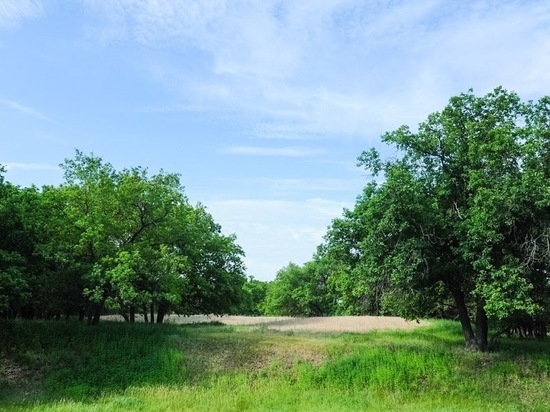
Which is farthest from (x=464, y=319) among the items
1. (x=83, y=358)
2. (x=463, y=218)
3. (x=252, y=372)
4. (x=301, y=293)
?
(x=301, y=293)

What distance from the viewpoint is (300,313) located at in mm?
85625

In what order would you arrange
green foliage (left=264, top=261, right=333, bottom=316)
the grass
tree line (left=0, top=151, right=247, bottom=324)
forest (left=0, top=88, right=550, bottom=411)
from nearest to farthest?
the grass → forest (left=0, top=88, right=550, bottom=411) → tree line (left=0, top=151, right=247, bottom=324) → green foliage (left=264, top=261, right=333, bottom=316)

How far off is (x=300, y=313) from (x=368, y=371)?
215ft

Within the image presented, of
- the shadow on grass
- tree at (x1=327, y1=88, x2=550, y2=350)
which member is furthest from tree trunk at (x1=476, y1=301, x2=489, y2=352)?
the shadow on grass

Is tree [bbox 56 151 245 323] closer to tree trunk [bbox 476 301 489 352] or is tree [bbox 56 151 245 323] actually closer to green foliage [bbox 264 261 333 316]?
tree trunk [bbox 476 301 489 352]

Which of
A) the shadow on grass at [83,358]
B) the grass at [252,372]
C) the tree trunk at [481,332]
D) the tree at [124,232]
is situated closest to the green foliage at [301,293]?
the tree at [124,232]

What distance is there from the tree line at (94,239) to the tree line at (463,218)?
8.92 meters

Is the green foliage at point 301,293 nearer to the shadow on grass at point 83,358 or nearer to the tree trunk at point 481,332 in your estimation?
the tree trunk at point 481,332

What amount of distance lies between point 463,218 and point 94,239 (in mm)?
16947

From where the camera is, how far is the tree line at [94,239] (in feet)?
76.3

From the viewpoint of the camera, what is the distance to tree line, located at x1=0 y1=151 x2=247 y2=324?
2325 centimetres

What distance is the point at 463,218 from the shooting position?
72.1 ft

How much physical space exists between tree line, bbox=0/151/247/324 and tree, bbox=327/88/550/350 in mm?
9425

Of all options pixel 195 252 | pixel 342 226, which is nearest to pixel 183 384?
pixel 342 226
